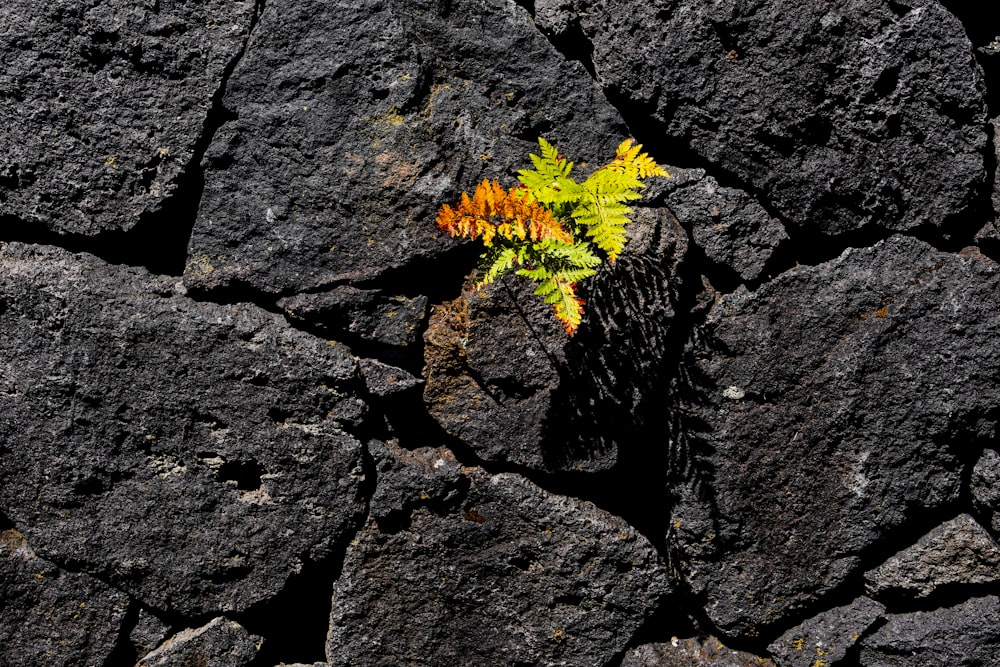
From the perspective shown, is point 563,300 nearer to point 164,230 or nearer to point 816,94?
point 816,94

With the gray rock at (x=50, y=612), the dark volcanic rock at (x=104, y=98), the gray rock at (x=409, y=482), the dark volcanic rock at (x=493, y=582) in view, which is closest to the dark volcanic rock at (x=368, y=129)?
the dark volcanic rock at (x=104, y=98)

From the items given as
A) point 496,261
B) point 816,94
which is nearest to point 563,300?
point 496,261

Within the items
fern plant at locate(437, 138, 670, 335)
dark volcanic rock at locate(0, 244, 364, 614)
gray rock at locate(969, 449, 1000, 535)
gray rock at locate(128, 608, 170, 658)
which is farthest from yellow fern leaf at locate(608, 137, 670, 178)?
gray rock at locate(128, 608, 170, 658)

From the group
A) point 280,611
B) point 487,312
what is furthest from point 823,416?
point 280,611

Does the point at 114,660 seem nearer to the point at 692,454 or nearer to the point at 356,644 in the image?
the point at 356,644

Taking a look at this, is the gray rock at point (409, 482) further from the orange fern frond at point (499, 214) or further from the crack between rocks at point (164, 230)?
the crack between rocks at point (164, 230)

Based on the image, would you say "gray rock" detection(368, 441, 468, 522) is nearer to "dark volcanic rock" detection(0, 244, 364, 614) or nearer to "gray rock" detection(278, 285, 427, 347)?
"dark volcanic rock" detection(0, 244, 364, 614)

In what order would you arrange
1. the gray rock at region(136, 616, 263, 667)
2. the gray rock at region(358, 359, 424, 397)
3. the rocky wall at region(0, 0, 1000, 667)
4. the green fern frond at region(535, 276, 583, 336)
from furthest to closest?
the gray rock at region(136, 616, 263, 667) < the gray rock at region(358, 359, 424, 397) < the rocky wall at region(0, 0, 1000, 667) < the green fern frond at region(535, 276, 583, 336)
